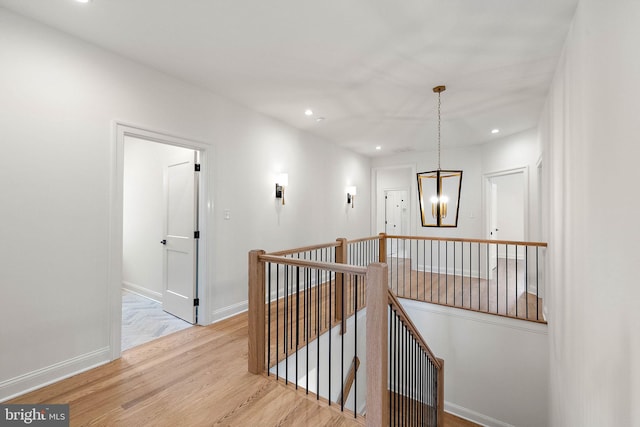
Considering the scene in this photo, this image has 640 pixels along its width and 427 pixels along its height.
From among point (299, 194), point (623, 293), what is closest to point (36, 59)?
point (299, 194)

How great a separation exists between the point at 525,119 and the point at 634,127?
3733 millimetres

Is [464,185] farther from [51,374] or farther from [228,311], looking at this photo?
[51,374]

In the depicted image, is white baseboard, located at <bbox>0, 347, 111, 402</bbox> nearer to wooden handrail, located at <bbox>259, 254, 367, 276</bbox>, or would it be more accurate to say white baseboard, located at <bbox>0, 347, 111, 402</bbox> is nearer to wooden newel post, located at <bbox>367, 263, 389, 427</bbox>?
wooden handrail, located at <bbox>259, 254, 367, 276</bbox>

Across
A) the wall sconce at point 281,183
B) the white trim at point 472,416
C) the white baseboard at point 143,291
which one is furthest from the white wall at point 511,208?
the white baseboard at point 143,291

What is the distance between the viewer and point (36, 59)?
2.07 meters

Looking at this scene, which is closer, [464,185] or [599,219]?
[599,219]

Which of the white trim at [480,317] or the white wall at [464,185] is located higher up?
the white wall at [464,185]

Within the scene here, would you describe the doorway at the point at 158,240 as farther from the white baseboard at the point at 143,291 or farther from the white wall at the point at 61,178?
the white wall at the point at 61,178

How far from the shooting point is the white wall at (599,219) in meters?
1.17

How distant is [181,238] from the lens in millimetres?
3500

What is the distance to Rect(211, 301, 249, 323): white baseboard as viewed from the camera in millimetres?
3334

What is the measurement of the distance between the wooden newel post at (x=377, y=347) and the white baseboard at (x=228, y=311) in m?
2.26

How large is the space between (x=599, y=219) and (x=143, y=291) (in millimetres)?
5333

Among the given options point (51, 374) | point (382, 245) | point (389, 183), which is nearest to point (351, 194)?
point (382, 245)
